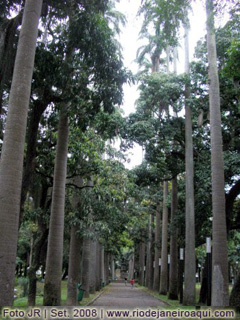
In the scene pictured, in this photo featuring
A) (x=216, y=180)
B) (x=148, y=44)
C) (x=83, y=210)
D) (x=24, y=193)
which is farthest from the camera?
(x=148, y=44)

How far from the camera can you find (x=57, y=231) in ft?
39.5

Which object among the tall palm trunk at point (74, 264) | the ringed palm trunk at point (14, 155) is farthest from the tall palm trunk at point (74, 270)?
the ringed palm trunk at point (14, 155)

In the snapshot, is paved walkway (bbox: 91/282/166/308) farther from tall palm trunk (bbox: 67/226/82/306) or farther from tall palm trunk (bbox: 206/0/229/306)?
tall palm trunk (bbox: 206/0/229/306)

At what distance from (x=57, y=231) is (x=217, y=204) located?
17.9 feet

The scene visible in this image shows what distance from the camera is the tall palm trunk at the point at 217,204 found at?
11.6 meters

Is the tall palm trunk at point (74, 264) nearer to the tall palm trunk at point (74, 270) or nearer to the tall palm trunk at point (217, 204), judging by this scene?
the tall palm trunk at point (74, 270)

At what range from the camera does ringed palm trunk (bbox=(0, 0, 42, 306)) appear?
7180mm

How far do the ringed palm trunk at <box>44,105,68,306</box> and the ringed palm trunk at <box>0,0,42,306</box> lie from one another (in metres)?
4.47

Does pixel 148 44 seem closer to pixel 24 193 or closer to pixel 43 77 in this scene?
pixel 43 77

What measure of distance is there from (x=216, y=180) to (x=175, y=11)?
583 centimetres

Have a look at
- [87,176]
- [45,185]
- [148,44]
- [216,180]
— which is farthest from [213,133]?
[148,44]

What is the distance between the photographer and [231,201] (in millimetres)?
18750

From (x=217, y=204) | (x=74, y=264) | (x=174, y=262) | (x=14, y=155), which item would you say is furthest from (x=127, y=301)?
(x=14, y=155)

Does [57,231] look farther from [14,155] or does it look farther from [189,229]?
[189,229]
